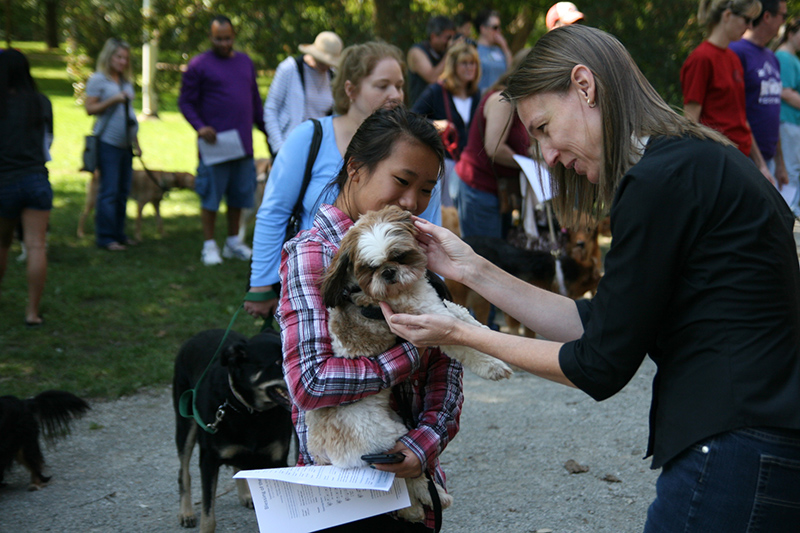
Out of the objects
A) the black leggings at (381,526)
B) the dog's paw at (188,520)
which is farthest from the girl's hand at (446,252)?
the dog's paw at (188,520)

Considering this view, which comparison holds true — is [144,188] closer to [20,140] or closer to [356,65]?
[20,140]

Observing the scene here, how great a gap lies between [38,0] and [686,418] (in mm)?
21751

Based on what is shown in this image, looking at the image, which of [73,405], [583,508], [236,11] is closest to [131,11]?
[236,11]

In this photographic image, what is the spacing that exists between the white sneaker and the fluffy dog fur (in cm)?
511

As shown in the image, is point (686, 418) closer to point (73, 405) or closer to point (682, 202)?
point (682, 202)

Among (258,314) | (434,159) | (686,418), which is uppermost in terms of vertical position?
(434,159)

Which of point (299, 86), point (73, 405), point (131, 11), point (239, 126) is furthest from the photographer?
point (131, 11)

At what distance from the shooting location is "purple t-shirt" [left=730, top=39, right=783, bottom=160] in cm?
649

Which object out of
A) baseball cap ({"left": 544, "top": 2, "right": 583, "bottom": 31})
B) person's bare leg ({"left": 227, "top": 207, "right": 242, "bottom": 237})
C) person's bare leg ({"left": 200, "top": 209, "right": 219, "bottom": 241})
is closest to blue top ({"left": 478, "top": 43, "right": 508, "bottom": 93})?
baseball cap ({"left": 544, "top": 2, "right": 583, "bottom": 31})

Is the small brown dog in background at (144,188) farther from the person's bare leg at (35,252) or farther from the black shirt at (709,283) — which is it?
the black shirt at (709,283)

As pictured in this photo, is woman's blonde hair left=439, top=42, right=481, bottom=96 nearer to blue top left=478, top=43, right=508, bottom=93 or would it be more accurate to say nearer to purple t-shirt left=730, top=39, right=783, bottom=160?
blue top left=478, top=43, right=508, bottom=93

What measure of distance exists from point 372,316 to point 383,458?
43cm

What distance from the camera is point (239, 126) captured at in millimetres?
9078

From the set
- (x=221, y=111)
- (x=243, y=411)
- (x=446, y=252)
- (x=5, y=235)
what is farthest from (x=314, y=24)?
(x=446, y=252)
